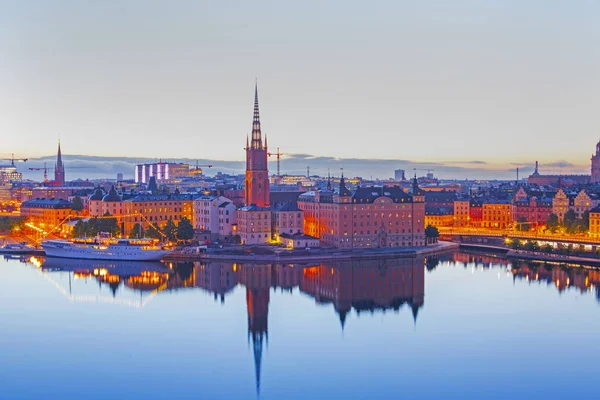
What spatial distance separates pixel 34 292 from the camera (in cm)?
2191

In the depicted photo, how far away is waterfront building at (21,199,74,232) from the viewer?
38.9 m

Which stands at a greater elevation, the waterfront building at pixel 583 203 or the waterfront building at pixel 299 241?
the waterfront building at pixel 583 203

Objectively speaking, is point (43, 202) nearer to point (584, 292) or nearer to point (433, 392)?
point (584, 292)

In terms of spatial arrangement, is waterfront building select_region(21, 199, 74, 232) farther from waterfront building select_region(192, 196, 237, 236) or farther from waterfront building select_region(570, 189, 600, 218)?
waterfront building select_region(570, 189, 600, 218)

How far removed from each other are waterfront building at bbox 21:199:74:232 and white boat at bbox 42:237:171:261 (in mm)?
7532

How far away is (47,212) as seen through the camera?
131 feet

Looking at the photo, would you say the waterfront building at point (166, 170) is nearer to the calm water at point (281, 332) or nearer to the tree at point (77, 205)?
the tree at point (77, 205)

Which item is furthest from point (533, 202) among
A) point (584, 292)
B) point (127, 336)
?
point (127, 336)

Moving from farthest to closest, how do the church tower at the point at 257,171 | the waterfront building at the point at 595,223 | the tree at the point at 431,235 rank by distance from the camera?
the church tower at the point at 257,171, the tree at the point at 431,235, the waterfront building at the point at 595,223

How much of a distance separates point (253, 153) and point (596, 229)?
15238 mm

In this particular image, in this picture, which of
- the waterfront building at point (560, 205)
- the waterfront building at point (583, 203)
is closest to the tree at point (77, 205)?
the waterfront building at point (560, 205)

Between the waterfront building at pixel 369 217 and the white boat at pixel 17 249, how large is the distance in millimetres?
11651

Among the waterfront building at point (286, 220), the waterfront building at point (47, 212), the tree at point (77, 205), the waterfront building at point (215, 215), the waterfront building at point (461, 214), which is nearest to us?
the waterfront building at point (286, 220)

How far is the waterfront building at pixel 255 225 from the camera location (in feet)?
105
